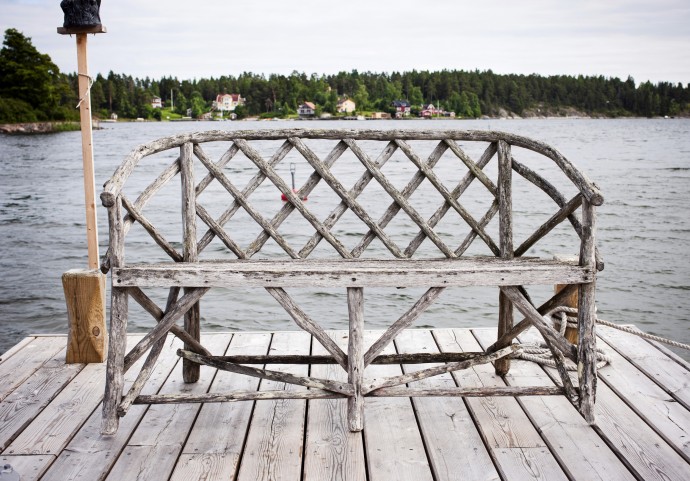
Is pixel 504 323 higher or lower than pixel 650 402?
higher

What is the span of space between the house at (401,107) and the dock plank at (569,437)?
10678 cm

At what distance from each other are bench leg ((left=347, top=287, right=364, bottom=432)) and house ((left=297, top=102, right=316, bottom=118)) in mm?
109786

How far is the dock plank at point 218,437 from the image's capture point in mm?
2777

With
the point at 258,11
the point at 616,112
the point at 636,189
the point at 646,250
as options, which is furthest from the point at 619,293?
the point at 616,112

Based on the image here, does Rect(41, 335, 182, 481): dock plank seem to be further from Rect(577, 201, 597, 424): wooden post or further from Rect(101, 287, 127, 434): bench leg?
Rect(577, 201, 597, 424): wooden post

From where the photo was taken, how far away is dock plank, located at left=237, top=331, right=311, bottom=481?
2768mm

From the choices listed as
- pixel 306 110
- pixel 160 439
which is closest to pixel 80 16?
pixel 160 439

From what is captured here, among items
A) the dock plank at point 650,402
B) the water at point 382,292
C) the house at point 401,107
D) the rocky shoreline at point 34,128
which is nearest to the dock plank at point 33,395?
the dock plank at point 650,402

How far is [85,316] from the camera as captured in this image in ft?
13.2

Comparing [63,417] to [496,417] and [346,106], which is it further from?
[346,106]

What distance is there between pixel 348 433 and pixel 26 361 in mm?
1994

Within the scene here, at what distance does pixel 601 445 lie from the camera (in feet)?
9.82

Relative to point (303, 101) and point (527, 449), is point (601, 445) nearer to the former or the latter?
point (527, 449)

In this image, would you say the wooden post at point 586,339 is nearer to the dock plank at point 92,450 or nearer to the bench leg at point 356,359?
the bench leg at point 356,359
